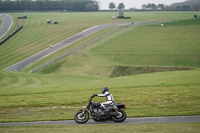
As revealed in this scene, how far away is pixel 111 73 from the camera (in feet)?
186

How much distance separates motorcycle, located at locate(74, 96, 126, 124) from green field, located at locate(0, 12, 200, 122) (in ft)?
5.96

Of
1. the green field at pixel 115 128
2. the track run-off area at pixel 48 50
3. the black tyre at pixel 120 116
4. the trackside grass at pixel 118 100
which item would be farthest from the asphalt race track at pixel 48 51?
the black tyre at pixel 120 116

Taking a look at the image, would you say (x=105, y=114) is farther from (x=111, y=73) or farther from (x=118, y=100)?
(x=111, y=73)

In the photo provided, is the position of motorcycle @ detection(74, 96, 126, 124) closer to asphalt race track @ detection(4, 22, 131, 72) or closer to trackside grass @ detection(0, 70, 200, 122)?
trackside grass @ detection(0, 70, 200, 122)

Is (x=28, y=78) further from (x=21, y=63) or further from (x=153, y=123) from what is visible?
(x=153, y=123)

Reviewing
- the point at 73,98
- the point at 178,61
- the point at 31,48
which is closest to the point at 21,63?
the point at 31,48

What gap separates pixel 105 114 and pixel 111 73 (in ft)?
126

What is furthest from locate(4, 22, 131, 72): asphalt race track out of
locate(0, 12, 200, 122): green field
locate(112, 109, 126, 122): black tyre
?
locate(112, 109, 126, 122): black tyre

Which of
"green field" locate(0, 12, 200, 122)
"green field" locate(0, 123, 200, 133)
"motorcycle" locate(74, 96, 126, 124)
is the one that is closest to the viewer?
"green field" locate(0, 123, 200, 133)

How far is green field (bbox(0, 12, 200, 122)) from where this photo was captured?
22.4m

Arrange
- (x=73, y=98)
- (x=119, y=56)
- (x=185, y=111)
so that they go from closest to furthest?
(x=185, y=111) < (x=73, y=98) < (x=119, y=56)

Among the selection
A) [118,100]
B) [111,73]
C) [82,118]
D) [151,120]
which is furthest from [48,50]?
[151,120]

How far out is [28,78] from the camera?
44.9 m

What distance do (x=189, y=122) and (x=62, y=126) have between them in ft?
23.3
